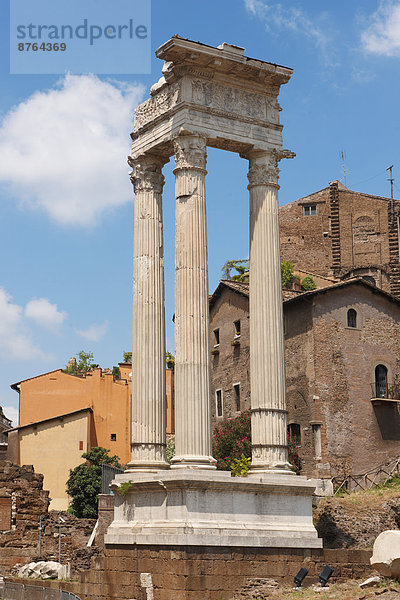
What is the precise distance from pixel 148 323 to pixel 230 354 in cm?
2415

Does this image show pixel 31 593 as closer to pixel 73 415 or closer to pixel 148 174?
pixel 148 174

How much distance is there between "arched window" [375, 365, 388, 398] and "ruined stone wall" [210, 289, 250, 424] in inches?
221

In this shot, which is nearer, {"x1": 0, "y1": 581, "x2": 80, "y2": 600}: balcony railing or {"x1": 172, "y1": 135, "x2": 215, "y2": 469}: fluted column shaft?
{"x1": 0, "y1": 581, "x2": 80, "y2": 600}: balcony railing

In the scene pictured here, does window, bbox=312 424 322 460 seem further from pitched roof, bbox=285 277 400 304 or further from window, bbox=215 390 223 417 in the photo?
window, bbox=215 390 223 417

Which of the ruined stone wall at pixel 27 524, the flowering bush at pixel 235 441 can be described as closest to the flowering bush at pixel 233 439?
the flowering bush at pixel 235 441

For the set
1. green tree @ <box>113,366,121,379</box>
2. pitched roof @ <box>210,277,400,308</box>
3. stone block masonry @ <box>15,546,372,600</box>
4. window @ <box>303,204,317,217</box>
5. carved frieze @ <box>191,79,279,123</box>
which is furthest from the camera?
window @ <box>303,204,317,217</box>

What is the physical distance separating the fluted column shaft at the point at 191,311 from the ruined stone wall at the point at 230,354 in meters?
22.7

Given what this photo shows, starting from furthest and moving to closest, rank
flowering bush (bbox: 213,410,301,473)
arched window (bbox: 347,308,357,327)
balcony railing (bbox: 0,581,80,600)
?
arched window (bbox: 347,308,357,327)
flowering bush (bbox: 213,410,301,473)
balcony railing (bbox: 0,581,80,600)

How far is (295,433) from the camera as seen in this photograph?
124ft

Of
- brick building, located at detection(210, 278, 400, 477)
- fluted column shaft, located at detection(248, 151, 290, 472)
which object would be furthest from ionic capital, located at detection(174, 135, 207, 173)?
brick building, located at detection(210, 278, 400, 477)

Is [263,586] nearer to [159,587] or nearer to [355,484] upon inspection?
[159,587]

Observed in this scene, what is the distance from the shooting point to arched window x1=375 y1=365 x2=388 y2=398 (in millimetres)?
38500

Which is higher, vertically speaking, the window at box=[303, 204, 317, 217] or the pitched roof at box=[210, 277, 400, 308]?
the window at box=[303, 204, 317, 217]

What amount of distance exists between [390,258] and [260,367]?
46.6 m
